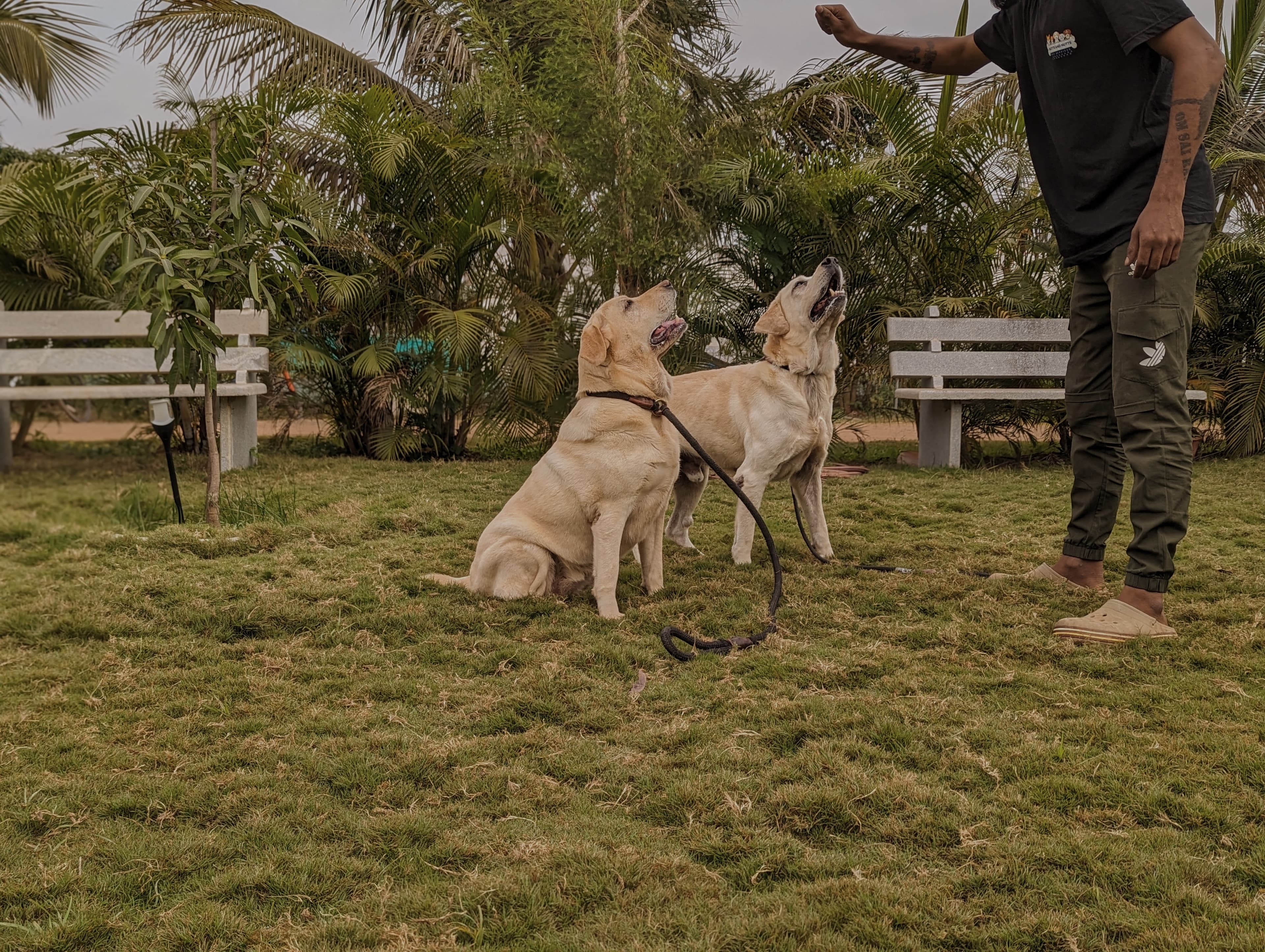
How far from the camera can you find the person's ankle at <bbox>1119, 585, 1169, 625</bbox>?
11.1 ft

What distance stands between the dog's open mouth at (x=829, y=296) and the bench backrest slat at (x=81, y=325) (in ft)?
18.3

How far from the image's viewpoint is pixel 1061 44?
3.50 m

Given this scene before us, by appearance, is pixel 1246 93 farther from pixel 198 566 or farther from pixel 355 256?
pixel 198 566

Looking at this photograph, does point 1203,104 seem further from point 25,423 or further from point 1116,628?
point 25,423

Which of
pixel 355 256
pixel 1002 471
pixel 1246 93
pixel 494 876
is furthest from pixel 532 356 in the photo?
pixel 1246 93

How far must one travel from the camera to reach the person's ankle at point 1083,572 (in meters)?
4.05

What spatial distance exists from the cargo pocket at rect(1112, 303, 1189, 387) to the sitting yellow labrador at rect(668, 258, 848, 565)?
1.50 meters

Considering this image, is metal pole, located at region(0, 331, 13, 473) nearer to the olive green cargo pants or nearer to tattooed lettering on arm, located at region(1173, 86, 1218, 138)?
the olive green cargo pants

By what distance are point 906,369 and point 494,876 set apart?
718cm

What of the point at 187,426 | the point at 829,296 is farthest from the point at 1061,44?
the point at 187,426

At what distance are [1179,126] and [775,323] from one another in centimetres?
206

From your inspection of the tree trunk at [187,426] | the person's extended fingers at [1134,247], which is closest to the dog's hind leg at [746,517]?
the person's extended fingers at [1134,247]

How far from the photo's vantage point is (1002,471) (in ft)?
26.5

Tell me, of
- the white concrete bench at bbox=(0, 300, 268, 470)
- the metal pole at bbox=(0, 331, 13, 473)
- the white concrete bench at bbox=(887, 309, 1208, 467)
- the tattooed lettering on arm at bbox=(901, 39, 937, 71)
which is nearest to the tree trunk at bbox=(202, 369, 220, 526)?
the white concrete bench at bbox=(0, 300, 268, 470)
